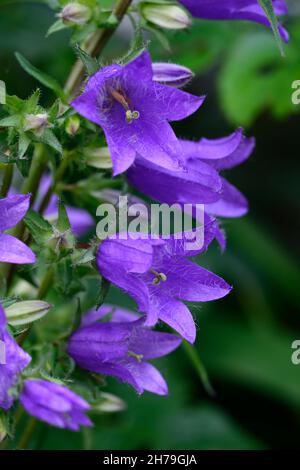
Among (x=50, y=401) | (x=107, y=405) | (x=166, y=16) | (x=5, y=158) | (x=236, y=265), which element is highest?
(x=166, y=16)

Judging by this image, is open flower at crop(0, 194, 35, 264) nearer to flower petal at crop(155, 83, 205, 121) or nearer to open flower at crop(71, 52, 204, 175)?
open flower at crop(71, 52, 204, 175)

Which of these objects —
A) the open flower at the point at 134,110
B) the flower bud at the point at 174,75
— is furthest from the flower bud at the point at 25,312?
the flower bud at the point at 174,75

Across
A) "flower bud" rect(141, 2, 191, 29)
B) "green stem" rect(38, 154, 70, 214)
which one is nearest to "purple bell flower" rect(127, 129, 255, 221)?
"green stem" rect(38, 154, 70, 214)

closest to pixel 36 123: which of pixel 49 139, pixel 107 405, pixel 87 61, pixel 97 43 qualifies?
pixel 49 139

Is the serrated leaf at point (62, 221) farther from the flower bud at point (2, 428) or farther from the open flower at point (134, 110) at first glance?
the flower bud at point (2, 428)

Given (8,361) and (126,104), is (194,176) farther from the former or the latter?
(8,361)
